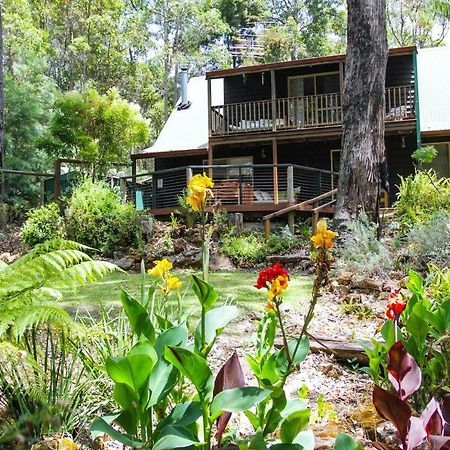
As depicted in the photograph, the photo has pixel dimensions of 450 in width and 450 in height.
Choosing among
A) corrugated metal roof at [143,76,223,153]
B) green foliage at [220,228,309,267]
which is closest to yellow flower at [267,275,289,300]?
green foliage at [220,228,309,267]

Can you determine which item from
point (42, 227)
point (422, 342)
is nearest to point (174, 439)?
point (422, 342)

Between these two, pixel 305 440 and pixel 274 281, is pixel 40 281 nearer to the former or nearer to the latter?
pixel 274 281

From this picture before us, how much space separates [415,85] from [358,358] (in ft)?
42.3

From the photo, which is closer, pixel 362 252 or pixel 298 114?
pixel 362 252

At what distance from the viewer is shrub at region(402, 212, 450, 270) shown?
5.91m

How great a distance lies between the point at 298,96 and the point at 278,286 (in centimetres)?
1563

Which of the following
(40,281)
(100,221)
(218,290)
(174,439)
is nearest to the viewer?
(174,439)

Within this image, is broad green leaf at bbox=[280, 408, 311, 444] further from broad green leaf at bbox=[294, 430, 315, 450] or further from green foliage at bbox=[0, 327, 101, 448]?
green foliage at bbox=[0, 327, 101, 448]

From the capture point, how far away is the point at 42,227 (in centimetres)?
1121

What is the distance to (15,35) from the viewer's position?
87.3 feet

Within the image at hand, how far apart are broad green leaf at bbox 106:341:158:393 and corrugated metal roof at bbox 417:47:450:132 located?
15425mm

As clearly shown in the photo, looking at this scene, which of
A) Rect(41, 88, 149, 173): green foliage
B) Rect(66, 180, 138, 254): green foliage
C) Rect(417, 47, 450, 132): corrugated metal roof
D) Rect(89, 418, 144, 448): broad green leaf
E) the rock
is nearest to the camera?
Rect(89, 418, 144, 448): broad green leaf

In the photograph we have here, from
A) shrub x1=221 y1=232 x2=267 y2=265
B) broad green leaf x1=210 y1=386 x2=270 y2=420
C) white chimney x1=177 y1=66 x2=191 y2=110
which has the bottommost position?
shrub x1=221 y1=232 x2=267 y2=265

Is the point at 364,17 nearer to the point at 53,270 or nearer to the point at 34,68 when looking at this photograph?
the point at 53,270
